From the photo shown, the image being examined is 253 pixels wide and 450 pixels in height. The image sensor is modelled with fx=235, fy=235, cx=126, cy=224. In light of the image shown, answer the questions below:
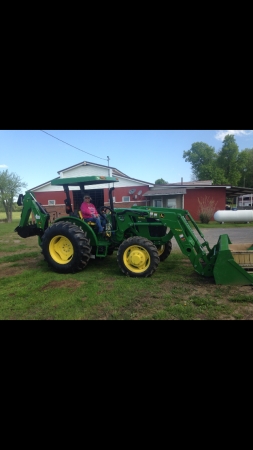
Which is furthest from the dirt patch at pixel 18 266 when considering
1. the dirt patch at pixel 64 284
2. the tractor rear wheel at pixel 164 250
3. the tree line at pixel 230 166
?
the tree line at pixel 230 166

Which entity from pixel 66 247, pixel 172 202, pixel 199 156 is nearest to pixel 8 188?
pixel 172 202

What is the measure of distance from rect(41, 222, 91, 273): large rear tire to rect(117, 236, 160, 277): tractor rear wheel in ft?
2.77

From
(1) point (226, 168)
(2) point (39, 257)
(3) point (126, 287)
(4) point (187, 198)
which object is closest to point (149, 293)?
(3) point (126, 287)

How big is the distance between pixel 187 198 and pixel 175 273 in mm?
16255

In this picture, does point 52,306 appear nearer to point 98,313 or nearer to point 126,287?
point 98,313

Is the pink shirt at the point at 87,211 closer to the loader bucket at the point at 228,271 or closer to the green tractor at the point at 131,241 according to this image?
the green tractor at the point at 131,241

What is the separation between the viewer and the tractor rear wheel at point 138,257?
4.81m

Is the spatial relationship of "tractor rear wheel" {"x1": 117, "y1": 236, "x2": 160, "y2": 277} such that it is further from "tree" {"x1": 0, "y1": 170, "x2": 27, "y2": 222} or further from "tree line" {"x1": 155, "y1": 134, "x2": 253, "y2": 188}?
"tree line" {"x1": 155, "y1": 134, "x2": 253, "y2": 188}

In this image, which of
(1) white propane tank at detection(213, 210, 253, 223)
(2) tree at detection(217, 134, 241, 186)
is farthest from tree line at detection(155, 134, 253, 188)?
(1) white propane tank at detection(213, 210, 253, 223)

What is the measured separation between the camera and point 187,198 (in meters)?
20.5

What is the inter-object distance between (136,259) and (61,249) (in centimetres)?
187

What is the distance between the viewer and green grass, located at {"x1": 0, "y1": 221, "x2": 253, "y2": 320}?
131 inches

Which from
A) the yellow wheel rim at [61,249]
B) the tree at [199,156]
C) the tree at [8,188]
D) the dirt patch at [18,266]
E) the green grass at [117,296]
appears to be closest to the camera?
the green grass at [117,296]

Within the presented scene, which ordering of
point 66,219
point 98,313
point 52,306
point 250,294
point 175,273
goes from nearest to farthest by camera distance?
point 98,313, point 52,306, point 250,294, point 175,273, point 66,219
